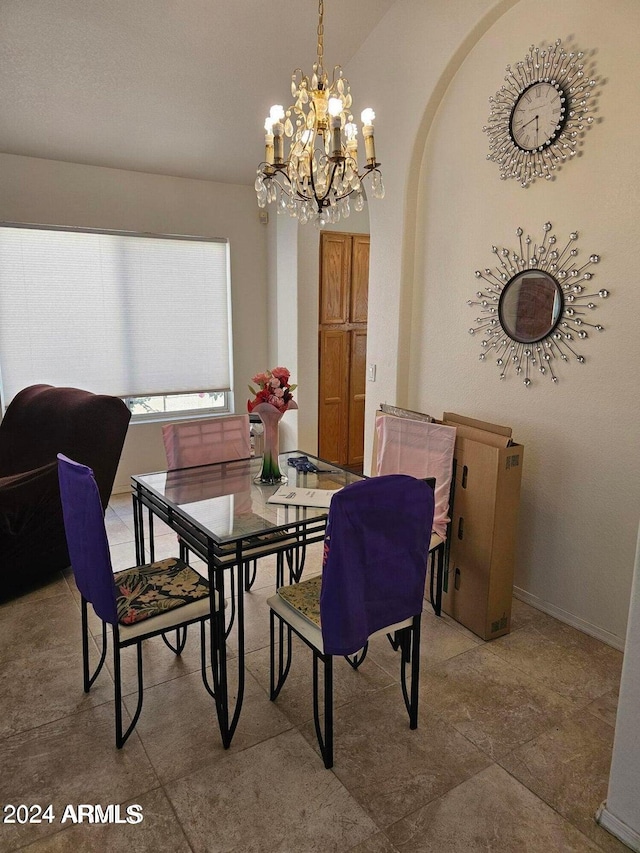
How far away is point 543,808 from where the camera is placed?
1730 millimetres

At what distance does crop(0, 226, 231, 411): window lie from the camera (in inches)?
167

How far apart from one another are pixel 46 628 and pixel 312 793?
165 centimetres

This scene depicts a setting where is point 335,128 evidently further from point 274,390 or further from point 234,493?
point 234,493

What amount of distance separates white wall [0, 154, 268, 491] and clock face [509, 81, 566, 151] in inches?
113

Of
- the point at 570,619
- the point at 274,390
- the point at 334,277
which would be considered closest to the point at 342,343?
the point at 334,277

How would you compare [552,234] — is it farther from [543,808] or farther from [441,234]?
[543,808]

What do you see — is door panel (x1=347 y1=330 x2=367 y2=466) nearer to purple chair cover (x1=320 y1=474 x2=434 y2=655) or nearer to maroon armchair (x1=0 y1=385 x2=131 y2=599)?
maroon armchair (x1=0 y1=385 x2=131 y2=599)

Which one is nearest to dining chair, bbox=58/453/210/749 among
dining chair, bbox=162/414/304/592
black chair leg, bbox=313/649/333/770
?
black chair leg, bbox=313/649/333/770

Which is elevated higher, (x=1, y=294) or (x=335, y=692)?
(x=1, y=294)

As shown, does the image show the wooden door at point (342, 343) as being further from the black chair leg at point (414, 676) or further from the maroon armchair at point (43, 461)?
the black chair leg at point (414, 676)

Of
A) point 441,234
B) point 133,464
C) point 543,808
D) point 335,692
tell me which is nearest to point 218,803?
point 335,692

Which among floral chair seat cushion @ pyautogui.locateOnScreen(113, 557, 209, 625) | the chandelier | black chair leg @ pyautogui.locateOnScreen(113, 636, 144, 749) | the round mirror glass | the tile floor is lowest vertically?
the tile floor

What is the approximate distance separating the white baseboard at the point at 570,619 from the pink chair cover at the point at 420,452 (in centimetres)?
69

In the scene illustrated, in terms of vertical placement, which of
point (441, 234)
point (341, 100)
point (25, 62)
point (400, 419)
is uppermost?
point (25, 62)
